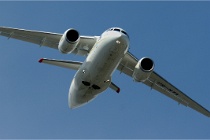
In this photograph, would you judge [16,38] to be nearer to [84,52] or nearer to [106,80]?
[84,52]

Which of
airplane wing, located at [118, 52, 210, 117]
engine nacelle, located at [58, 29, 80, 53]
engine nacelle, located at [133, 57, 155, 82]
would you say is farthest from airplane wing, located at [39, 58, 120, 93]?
engine nacelle, located at [133, 57, 155, 82]

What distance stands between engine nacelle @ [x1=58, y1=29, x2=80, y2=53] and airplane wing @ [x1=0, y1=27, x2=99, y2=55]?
1.31m

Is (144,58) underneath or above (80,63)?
above

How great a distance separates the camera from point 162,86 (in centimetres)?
2480

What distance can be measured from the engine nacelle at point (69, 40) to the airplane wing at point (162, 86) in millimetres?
3523

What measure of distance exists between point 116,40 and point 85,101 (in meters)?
4.51

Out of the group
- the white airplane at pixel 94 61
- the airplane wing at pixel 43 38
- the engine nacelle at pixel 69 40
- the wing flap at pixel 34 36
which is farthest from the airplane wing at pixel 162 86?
the wing flap at pixel 34 36

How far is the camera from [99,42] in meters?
20.0

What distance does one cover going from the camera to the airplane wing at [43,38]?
874 inches

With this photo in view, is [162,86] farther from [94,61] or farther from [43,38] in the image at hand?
[43,38]

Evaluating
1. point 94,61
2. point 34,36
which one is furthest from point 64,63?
point 94,61

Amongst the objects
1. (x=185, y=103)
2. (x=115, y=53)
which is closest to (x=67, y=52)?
(x=115, y=53)

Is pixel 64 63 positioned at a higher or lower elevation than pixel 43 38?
lower

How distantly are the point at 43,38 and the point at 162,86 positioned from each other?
294 inches
